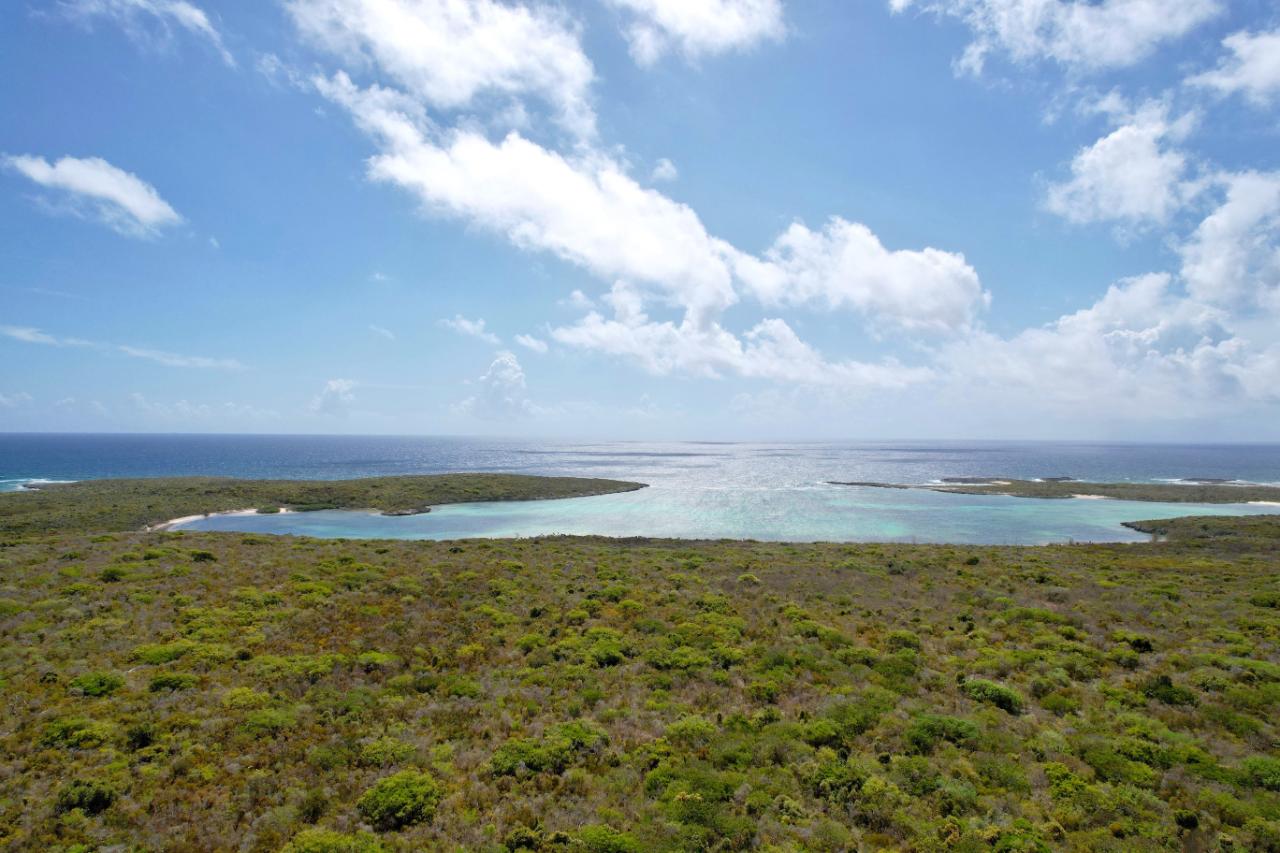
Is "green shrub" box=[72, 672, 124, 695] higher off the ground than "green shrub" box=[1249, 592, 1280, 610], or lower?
higher

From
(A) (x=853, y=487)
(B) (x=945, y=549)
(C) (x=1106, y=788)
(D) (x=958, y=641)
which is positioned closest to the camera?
(C) (x=1106, y=788)

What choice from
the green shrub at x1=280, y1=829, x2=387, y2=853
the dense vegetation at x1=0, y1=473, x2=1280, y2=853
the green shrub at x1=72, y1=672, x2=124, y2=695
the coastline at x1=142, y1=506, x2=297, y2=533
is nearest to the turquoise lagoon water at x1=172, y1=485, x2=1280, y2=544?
the coastline at x1=142, y1=506, x2=297, y2=533

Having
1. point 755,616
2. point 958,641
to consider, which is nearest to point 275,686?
point 755,616

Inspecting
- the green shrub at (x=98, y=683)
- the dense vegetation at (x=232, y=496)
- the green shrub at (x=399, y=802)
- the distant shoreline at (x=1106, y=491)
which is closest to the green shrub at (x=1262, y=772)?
the green shrub at (x=399, y=802)

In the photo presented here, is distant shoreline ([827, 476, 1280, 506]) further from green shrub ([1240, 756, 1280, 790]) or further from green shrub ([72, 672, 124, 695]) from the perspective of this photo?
green shrub ([72, 672, 124, 695])

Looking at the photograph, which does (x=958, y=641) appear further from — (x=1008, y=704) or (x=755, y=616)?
(x=755, y=616)

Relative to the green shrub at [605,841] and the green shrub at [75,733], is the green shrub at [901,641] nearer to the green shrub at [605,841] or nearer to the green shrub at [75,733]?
the green shrub at [605,841]

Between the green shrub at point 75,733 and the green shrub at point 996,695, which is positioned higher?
the green shrub at point 75,733
